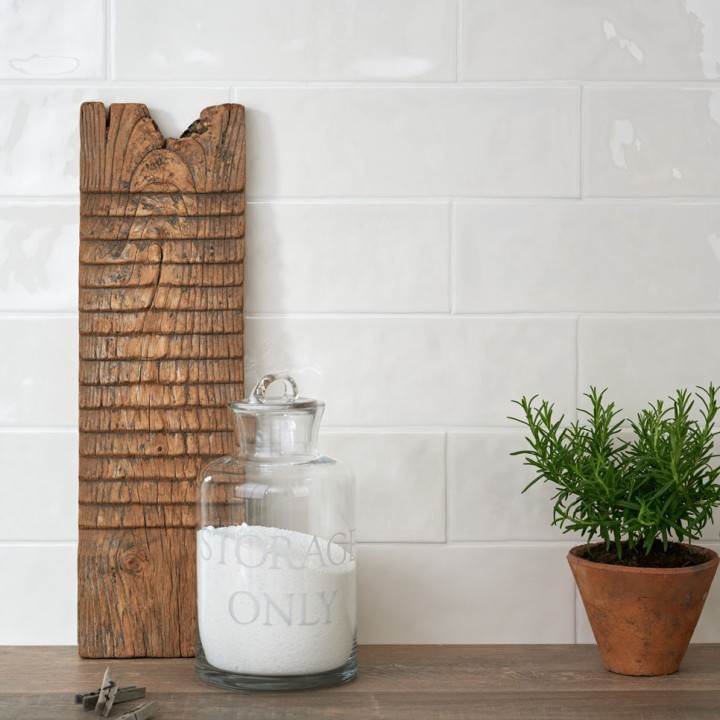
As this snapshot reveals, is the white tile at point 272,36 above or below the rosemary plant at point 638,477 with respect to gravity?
above

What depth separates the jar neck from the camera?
3.07 ft

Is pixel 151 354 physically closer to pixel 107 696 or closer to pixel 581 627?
pixel 107 696

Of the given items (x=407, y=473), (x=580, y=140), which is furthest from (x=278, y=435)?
(x=580, y=140)

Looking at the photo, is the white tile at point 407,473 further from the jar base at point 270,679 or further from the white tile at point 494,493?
the jar base at point 270,679

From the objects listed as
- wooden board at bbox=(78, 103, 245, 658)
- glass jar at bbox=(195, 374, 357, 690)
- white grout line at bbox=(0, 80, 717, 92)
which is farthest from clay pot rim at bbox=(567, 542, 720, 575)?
white grout line at bbox=(0, 80, 717, 92)

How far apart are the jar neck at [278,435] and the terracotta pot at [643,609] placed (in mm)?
302

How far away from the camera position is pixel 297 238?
106cm

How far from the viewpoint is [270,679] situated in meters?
0.88

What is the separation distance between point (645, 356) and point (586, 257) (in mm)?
135

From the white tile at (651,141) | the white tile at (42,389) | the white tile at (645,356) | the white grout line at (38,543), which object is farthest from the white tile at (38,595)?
the white tile at (651,141)

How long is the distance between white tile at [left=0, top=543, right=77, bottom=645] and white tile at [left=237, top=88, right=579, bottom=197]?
485mm

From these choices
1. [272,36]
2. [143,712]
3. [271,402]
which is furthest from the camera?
[272,36]

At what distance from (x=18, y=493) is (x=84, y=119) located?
0.44 m

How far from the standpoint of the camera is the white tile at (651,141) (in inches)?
41.6
